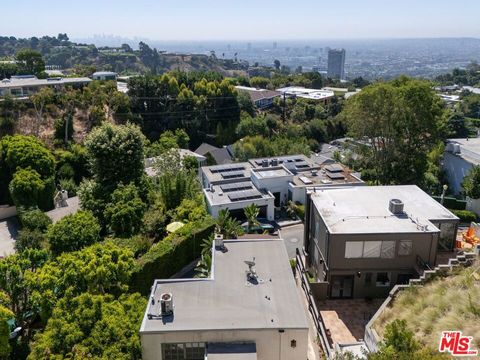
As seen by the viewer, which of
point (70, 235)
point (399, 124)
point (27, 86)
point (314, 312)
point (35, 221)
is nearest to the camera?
point (314, 312)

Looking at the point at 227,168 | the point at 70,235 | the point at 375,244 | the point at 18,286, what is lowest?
the point at 227,168

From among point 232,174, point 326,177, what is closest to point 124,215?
point 232,174

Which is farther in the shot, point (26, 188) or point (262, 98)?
point (262, 98)

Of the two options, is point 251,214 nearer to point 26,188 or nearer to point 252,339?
point 252,339

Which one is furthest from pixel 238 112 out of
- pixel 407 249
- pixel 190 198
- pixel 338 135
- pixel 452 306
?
pixel 452 306

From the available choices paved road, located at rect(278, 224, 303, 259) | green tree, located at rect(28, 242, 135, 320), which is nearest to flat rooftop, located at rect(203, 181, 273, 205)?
paved road, located at rect(278, 224, 303, 259)

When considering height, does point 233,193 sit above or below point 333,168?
below

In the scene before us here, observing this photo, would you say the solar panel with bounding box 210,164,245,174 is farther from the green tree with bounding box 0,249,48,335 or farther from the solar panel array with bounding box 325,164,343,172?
the green tree with bounding box 0,249,48,335

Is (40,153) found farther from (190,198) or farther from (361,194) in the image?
(361,194)
